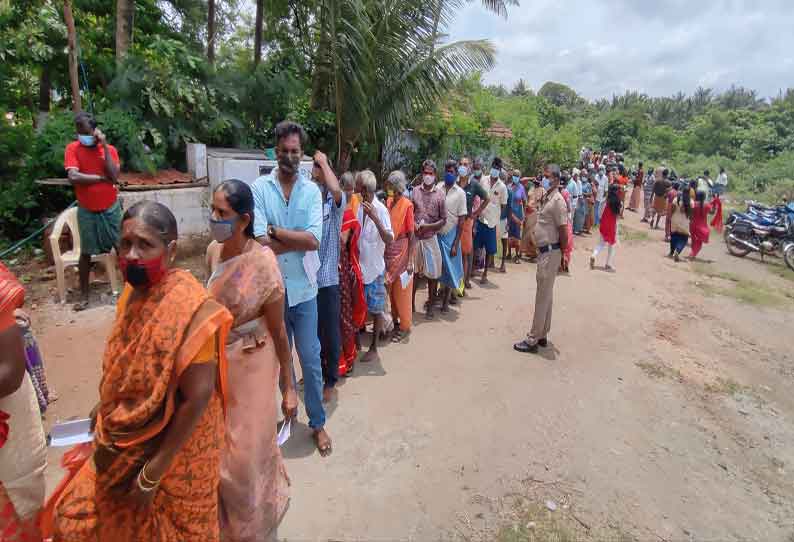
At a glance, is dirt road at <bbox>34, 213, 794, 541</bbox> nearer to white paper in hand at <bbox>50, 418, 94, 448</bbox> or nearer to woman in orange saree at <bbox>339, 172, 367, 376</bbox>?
woman in orange saree at <bbox>339, 172, 367, 376</bbox>

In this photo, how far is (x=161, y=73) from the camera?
705cm

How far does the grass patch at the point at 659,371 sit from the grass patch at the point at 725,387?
0.26m

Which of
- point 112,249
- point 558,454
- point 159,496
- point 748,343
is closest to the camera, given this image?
point 159,496

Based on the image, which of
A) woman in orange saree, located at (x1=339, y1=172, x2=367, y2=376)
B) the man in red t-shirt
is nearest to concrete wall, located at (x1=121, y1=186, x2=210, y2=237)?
the man in red t-shirt

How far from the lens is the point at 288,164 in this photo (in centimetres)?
267

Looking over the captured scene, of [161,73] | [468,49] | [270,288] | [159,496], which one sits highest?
[468,49]

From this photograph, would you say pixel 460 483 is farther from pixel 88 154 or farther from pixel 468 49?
pixel 468 49

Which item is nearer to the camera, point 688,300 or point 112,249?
point 112,249

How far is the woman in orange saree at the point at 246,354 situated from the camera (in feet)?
6.61

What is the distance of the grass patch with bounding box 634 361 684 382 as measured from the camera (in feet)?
15.3

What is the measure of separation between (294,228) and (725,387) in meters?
4.47

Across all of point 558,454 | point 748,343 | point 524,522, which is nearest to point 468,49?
point 748,343

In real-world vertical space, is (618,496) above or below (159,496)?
below

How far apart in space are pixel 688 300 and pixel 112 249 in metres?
8.06
